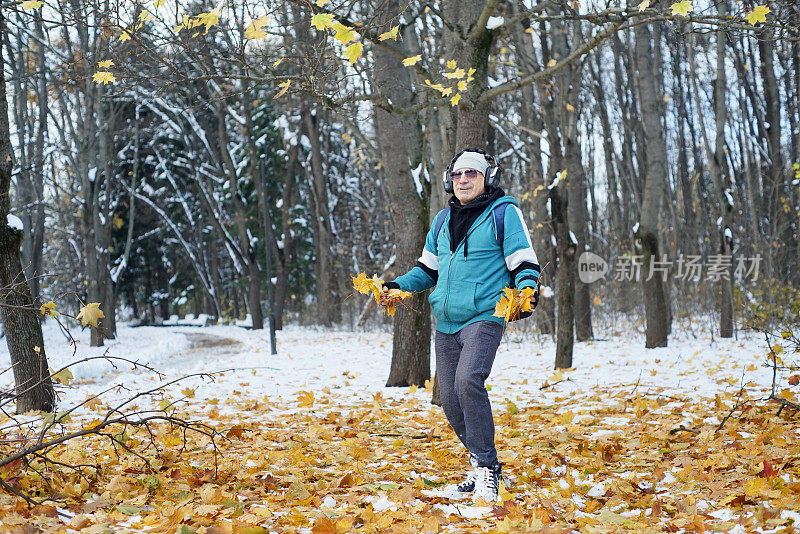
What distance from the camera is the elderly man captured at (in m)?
3.68

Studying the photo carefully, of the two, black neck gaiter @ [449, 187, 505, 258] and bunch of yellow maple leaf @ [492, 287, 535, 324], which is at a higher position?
black neck gaiter @ [449, 187, 505, 258]

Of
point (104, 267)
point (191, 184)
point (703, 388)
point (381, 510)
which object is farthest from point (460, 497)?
point (191, 184)

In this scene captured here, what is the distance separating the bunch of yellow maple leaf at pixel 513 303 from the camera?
3.49 metres

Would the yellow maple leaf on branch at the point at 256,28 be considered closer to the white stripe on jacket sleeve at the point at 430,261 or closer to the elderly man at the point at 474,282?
the elderly man at the point at 474,282

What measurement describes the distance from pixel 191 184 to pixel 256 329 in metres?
8.96

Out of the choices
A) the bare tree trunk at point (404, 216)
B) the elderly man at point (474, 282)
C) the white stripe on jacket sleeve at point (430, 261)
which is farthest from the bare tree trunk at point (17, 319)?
the elderly man at point (474, 282)

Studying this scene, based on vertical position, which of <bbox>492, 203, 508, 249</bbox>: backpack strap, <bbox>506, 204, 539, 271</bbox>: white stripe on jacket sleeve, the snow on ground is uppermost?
<bbox>492, 203, 508, 249</bbox>: backpack strap

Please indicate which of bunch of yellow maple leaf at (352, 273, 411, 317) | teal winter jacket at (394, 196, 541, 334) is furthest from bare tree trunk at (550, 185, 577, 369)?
bunch of yellow maple leaf at (352, 273, 411, 317)

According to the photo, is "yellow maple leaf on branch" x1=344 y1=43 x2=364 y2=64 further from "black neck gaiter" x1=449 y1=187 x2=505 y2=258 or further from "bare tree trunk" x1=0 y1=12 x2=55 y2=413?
"bare tree trunk" x1=0 y1=12 x2=55 y2=413

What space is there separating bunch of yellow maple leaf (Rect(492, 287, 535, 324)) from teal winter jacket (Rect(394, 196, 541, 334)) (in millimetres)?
84

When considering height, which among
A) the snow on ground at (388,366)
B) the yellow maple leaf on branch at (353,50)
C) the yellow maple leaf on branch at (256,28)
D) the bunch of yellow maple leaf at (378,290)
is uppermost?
the yellow maple leaf on branch at (256,28)

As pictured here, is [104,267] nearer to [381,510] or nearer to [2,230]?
[2,230]

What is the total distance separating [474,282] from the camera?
12.5 ft

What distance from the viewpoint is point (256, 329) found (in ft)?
68.6
